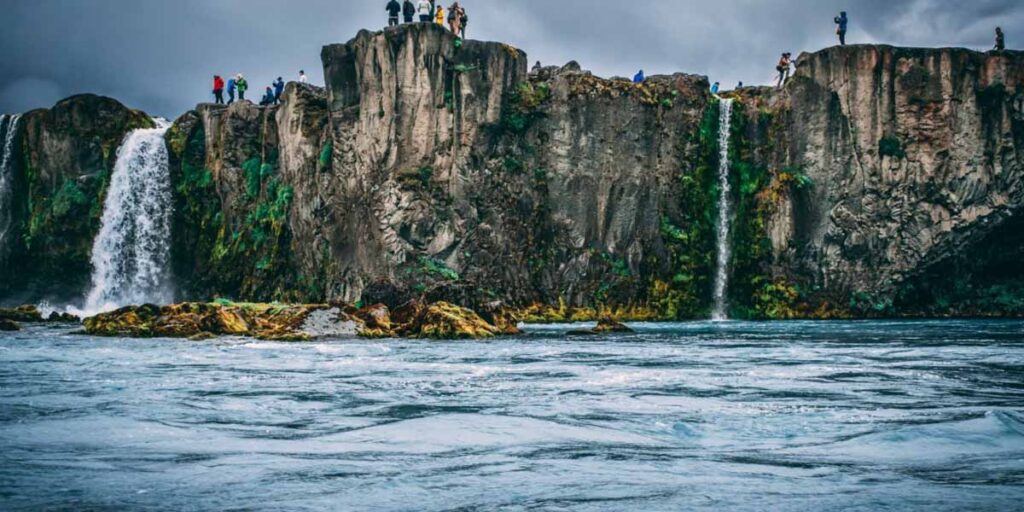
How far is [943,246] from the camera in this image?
5491 centimetres

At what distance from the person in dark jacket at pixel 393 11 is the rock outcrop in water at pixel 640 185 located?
1221 millimetres

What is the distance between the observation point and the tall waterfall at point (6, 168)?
64.9 m

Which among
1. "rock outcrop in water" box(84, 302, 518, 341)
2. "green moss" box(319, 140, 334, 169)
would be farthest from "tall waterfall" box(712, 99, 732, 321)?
"rock outcrop in water" box(84, 302, 518, 341)

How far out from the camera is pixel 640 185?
5888cm

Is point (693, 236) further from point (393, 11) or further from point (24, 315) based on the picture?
point (24, 315)

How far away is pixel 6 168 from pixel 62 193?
5.17m

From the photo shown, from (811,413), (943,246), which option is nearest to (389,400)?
(811,413)

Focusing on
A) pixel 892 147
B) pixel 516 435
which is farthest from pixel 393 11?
pixel 516 435

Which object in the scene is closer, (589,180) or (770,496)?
(770,496)

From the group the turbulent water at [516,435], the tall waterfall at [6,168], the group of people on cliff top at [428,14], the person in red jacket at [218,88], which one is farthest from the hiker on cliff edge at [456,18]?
the turbulent water at [516,435]

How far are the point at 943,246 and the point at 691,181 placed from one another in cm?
1469

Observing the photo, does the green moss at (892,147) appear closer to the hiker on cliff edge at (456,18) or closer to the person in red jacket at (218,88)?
the hiker on cliff edge at (456,18)

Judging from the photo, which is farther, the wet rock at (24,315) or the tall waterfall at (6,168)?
the tall waterfall at (6,168)

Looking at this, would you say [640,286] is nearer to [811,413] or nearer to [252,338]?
[252,338]
